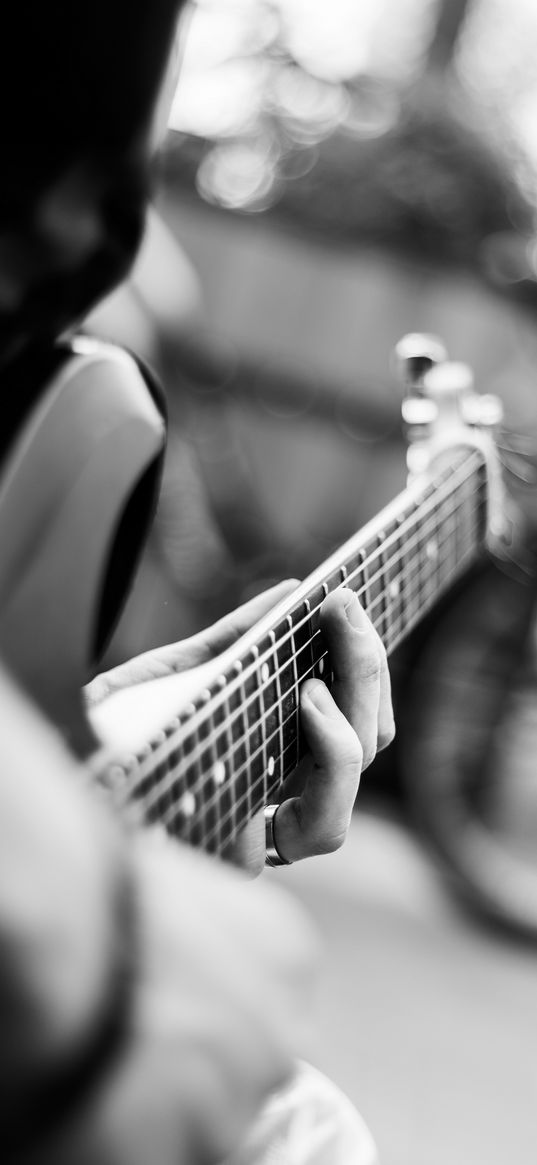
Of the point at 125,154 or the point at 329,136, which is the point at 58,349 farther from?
the point at 329,136

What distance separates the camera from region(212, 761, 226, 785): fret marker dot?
2.09 ft

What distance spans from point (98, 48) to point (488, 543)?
2.51 ft

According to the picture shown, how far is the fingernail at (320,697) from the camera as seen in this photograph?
78 cm

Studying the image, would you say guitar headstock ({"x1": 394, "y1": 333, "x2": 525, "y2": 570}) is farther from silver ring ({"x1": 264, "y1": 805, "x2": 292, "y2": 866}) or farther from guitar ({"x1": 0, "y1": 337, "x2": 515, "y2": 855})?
silver ring ({"x1": 264, "y1": 805, "x2": 292, "y2": 866})

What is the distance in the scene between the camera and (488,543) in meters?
1.15

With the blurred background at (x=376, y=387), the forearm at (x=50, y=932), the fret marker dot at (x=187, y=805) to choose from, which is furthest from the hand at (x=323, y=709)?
the blurred background at (x=376, y=387)

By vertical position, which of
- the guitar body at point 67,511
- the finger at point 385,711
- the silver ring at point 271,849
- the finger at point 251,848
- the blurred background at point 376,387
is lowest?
the blurred background at point 376,387

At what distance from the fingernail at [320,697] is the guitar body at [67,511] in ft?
0.63

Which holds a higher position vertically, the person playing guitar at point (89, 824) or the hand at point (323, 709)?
the person playing guitar at point (89, 824)

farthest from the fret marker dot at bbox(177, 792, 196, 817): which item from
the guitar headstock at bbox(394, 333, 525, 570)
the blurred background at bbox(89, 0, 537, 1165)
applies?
the blurred background at bbox(89, 0, 537, 1165)

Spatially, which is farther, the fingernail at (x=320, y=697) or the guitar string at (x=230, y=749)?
the fingernail at (x=320, y=697)

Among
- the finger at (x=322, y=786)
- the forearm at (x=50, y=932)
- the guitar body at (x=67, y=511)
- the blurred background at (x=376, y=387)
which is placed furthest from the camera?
the blurred background at (x=376, y=387)

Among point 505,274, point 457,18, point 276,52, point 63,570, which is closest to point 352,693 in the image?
point 63,570

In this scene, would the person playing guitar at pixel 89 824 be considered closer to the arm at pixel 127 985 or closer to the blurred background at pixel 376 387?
the arm at pixel 127 985
